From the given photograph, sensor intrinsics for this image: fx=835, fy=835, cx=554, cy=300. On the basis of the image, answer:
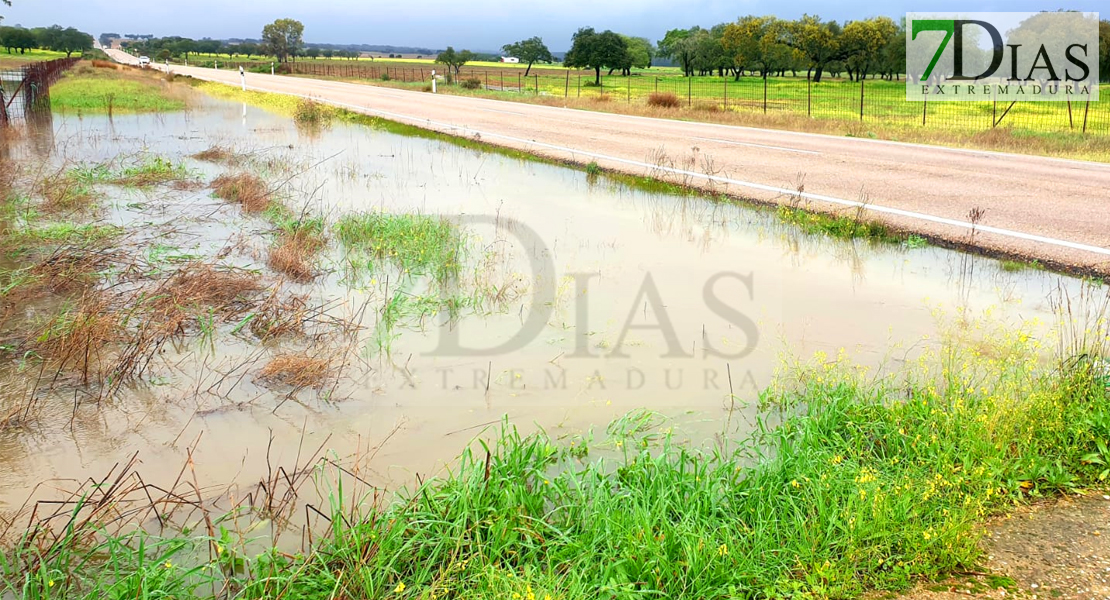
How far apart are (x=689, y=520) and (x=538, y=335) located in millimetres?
2947

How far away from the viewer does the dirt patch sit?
9.78 feet

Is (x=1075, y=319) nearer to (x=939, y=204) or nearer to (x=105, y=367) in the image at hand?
(x=939, y=204)

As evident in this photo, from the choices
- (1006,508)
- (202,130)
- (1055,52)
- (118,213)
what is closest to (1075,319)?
(1006,508)

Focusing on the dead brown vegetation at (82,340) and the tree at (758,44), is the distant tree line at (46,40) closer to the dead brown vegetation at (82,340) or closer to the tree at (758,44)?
the tree at (758,44)

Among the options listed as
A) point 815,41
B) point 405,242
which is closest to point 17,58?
point 815,41

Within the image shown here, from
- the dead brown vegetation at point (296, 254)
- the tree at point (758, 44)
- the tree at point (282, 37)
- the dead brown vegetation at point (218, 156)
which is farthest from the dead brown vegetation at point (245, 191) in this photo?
the tree at point (282, 37)

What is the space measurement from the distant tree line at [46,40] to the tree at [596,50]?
81.9 meters

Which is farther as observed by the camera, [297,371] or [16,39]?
[16,39]

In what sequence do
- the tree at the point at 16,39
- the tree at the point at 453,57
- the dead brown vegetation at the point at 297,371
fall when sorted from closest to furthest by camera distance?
the dead brown vegetation at the point at 297,371, the tree at the point at 453,57, the tree at the point at 16,39

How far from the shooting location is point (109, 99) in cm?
2958

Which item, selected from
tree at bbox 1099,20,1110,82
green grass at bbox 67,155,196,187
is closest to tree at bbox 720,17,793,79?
tree at bbox 1099,20,1110,82

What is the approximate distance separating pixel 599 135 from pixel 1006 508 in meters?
16.3

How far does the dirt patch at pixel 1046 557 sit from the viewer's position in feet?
9.78

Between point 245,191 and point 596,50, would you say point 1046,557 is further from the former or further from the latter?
point 596,50
